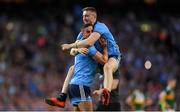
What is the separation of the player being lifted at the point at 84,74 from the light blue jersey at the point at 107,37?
0.08 m

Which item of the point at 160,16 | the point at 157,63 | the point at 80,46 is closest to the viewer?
the point at 80,46

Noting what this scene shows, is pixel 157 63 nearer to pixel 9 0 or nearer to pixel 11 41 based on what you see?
pixel 11 41

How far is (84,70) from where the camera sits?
478 inches

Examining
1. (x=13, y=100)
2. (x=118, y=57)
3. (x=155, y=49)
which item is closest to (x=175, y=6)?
(x=155, y=49)

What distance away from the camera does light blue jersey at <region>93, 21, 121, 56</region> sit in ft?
39.6

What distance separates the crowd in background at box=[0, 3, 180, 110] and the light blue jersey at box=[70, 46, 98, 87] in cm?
940

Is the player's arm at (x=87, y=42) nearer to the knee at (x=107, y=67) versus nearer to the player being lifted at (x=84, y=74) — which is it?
the player being lifted at (x=84, y=74)

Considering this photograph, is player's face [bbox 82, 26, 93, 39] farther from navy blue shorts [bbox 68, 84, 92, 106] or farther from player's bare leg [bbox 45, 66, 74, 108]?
navy blue shorts [bbox 68, 84, 92, 106]

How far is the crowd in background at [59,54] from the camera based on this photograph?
2402cm

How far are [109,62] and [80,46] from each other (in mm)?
558

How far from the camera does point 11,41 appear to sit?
89.9 feet

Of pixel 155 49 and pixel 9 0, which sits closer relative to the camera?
pixel 155 49

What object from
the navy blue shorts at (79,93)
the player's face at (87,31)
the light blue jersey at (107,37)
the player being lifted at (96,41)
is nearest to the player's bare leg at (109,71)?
the player being lifted at (96,41)

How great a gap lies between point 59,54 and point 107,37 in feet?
47.4
